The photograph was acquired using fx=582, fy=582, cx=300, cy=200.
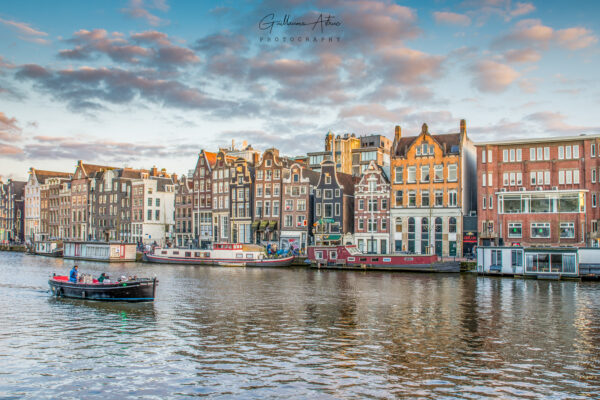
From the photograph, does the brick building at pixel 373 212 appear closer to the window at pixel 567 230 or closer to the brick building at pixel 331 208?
the brick building at pixel 331 208

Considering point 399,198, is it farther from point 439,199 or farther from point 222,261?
point 222,261

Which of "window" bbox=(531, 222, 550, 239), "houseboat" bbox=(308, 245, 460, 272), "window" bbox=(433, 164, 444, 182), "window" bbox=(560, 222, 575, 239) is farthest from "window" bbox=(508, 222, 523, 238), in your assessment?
"window" bbox=(433, 164, 444, 182)

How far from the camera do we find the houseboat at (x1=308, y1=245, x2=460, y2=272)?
256 feet

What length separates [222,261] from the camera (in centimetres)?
9381

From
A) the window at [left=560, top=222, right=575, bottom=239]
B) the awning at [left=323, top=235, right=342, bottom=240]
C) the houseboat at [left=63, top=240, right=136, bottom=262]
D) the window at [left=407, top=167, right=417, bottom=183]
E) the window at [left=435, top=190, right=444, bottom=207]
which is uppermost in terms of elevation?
the window at [left=407, top=167, right=417, bottom=183]

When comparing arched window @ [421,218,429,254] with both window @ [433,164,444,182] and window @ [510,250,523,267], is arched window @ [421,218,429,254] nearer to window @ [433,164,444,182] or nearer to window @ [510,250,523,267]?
window @ [433,164,444,182]

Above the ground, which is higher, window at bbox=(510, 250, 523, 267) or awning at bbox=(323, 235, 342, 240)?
awning at bbox=(323, 235, 342, 240)

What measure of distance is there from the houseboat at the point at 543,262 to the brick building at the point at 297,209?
39616 mm

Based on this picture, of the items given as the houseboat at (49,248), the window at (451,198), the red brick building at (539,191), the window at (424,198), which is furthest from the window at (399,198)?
the houseboat at (49,248)

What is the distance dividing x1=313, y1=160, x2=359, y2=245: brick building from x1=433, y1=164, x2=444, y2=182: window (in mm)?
16513

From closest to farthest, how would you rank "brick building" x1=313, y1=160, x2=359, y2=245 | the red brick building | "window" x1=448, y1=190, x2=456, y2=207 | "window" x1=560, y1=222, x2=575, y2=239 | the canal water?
the canal water < "window" x1=560, y1=222, x2=575, y2=239 < the red brick building < "window" x1=448, y1=190, x2=456, y2=207 < "brick building" x1=313, y1=160, x2=359, y2=245

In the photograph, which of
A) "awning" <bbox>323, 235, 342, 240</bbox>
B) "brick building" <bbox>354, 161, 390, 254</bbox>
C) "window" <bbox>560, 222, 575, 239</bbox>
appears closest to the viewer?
"window" <bbox>560, 222, 575, 239</bbox>

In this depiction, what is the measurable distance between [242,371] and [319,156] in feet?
383

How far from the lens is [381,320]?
1521 inches
